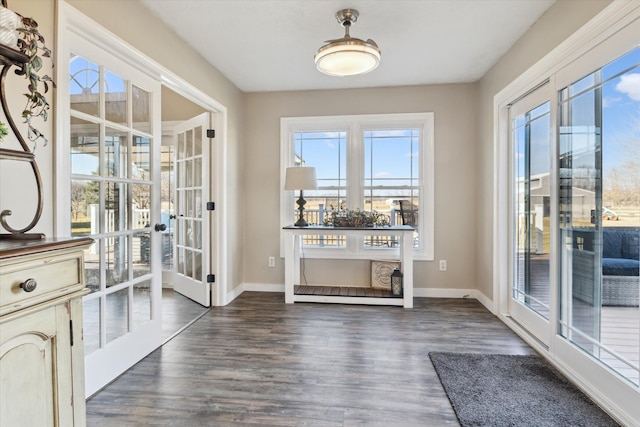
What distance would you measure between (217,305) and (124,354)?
139 centimetres

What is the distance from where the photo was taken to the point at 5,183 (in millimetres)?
1399

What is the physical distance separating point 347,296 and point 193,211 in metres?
1.92

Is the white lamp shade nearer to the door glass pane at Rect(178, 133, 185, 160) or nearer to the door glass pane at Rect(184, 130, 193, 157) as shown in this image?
the door glass pane at Rect(184, 130, 193, 157)

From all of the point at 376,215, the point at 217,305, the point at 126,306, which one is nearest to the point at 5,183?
the point at 126,306

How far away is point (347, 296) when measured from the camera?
3621 mm

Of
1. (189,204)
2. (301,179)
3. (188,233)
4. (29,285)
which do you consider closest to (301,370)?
(29,285)

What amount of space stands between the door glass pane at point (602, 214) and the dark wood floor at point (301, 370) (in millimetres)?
680

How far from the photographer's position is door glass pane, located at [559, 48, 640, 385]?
1662 mm

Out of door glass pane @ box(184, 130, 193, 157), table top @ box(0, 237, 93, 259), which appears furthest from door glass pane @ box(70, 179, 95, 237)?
door glass pane @ box(184, 130, 193, 157)

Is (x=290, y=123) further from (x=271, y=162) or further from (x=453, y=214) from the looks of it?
(x=453, y=214)

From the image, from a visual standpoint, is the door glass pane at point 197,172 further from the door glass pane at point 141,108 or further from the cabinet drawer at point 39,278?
the cabinet drawer at point 39,278

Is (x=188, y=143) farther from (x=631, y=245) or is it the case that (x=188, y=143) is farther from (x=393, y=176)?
(x=631, y=245)

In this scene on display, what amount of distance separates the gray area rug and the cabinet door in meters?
1.73

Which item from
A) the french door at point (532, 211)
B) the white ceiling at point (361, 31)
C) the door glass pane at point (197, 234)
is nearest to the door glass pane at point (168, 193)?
the door glass pane at point (197, 234)
